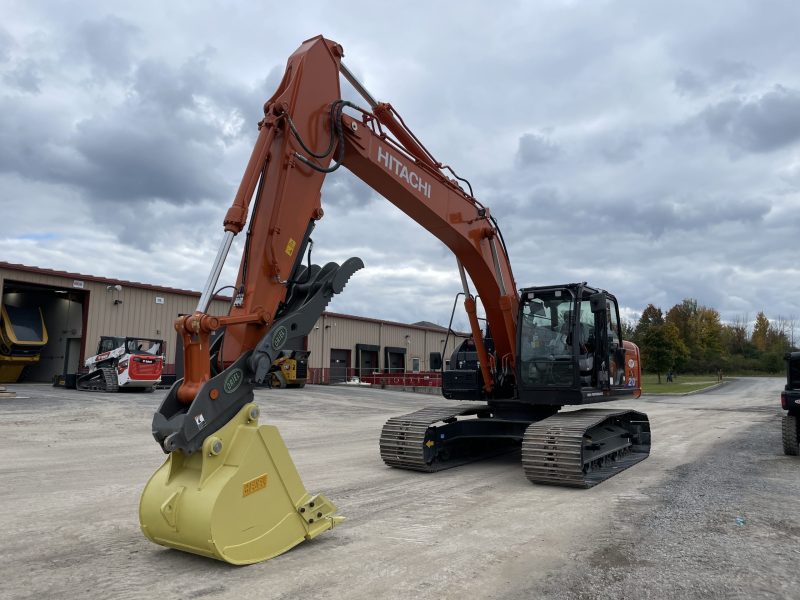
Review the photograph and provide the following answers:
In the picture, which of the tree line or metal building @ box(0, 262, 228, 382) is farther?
the tree line

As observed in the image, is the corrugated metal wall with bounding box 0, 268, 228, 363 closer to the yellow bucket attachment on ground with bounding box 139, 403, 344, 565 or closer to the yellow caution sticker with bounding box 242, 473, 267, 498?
the yellow bucket attachment on ground with bounding box 139, 403, 344, 565

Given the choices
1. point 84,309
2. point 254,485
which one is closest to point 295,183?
point 254,485

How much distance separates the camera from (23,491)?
732 centimetres

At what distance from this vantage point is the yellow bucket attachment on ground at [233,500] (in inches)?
171

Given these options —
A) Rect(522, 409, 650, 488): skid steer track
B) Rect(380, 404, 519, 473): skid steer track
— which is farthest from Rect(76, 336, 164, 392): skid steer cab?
Rect(522, 409, 650, 488): skid steer track

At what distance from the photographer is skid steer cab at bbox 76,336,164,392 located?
2203 centimetres

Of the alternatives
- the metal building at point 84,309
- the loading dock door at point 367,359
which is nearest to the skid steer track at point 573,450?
the metal building at point 84,309

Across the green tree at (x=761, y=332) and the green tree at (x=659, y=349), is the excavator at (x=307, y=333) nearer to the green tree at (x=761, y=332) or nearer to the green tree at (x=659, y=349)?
the green tree at (x=659, y=349)

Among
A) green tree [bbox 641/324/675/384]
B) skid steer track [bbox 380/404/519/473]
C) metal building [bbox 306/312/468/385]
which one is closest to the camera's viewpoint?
skid steer track [bbox 380/404/519/473]

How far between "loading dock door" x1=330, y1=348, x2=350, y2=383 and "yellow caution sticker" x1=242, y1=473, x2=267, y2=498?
32399mm

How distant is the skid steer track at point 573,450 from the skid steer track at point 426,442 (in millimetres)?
1462

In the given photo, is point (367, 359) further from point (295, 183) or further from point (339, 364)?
point (295, 183)

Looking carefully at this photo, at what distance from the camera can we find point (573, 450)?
7.48 meters

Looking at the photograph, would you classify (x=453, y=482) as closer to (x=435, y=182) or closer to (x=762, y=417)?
(x=435, y=182)
